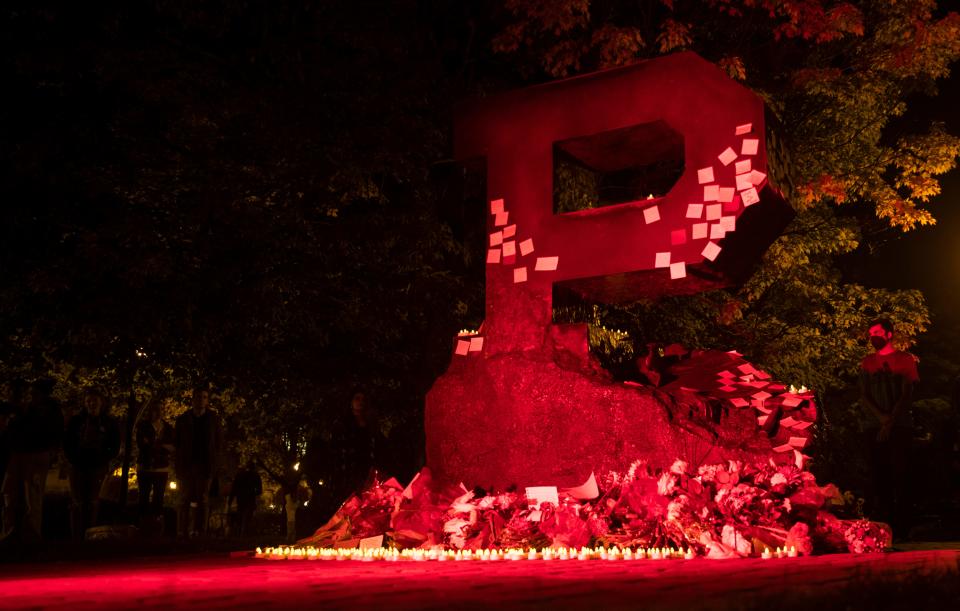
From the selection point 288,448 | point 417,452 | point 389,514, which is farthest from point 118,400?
point 389,514

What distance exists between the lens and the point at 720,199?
6.89 metres

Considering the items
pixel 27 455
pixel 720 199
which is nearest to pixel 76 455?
pixel 27 455

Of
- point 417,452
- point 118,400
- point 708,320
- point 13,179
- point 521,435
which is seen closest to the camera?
point 521,435

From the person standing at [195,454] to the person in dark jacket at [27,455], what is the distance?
1.18m

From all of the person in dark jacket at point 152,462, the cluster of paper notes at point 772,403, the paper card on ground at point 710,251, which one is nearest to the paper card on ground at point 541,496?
the cluster of paper notes at point 772,403

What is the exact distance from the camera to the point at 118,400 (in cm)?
2131

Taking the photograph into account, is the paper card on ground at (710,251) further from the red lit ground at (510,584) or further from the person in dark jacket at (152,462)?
the person in dark jacket at (152,462)

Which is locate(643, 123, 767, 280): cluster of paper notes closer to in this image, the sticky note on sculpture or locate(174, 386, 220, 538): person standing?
the sticky note on sculpture

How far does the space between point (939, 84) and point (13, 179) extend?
1586cm

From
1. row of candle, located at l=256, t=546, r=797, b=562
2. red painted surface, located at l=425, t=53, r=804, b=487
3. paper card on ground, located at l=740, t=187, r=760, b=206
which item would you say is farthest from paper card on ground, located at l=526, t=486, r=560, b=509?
paper card on ground, located at l=740, t=187, r=760, b=206

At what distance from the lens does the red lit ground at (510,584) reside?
348 centimetres

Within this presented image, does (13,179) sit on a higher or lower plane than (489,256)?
higher

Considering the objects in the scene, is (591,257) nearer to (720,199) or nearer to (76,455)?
(720,199)

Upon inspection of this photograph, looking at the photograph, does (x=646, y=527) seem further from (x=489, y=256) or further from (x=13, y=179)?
(x=13, y=179)
